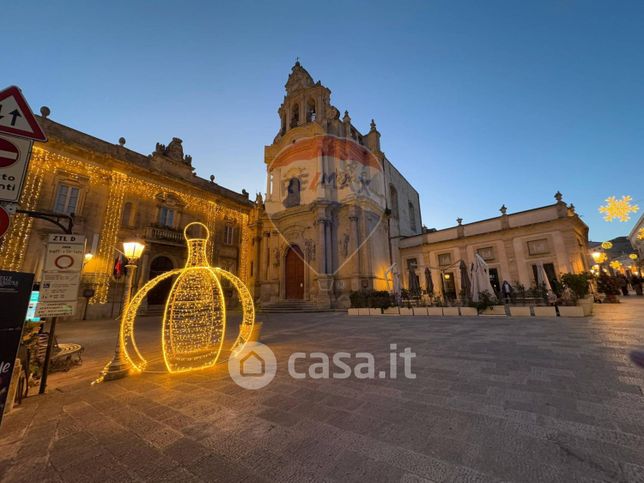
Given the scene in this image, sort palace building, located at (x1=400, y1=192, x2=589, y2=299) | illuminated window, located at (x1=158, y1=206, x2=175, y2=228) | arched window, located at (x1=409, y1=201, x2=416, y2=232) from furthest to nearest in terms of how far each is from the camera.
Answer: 1. arched window, located at (x1=409, y1=201, x2=416, y2=232)
2. illuminated window, located at (x1=158, y1=206, x2=175, y2=228)
3. palace building, located at (x1=400, y1=192, x2=589, y2=299)

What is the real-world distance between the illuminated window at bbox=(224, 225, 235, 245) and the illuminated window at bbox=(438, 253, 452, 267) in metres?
19.4

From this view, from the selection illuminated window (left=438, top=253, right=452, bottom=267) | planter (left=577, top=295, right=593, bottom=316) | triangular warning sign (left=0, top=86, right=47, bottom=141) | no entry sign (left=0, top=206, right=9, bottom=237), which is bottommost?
planter (left=577, top=295, right=593, bottom=316)

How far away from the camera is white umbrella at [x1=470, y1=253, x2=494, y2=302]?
12.5 meters

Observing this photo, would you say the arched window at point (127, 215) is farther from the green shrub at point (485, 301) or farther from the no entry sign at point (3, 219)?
the green shrub at point (485, 301)

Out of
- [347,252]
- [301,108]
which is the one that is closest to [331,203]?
[347,252]

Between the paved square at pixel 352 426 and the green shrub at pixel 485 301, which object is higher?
A: the green shrub at pixel 485 301

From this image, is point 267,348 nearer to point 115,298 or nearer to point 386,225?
point 115,298

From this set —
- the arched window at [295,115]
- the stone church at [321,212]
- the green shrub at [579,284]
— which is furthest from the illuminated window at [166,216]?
the green shrub at [579,284]

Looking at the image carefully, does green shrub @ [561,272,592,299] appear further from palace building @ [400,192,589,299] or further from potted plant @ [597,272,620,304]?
potted plant @ [597,272,620,304]

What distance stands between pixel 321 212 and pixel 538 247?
54.0ft

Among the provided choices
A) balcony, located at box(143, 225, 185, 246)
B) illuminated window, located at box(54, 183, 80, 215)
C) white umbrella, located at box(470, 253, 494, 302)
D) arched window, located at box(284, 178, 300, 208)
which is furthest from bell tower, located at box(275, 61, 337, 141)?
white umbrella, located at box(470, 253, 494, 302)

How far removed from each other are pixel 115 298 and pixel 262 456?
738 inches

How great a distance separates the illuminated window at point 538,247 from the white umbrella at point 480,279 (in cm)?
984

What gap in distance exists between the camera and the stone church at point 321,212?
1988cm
